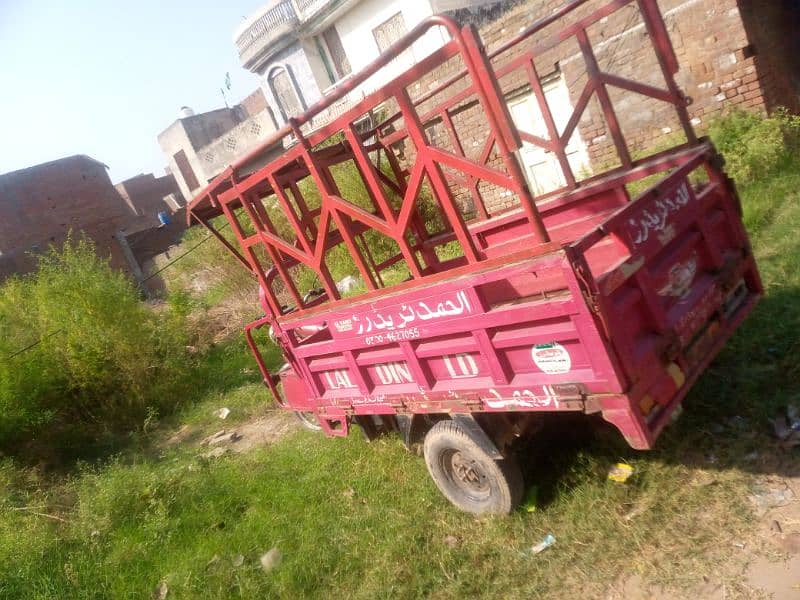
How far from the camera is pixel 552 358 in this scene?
8.31 feet

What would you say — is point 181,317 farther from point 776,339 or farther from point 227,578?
point 776,339

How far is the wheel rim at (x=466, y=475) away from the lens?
10.6 ft

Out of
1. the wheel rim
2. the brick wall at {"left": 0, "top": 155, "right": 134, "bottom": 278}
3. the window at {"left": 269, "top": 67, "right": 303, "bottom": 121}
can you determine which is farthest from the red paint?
the brick wall at {"left": 0, "top": 155, "right": 134, "bottom": 278}

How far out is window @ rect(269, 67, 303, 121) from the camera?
18.5 m

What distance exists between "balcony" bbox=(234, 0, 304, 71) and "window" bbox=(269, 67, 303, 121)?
64 cm

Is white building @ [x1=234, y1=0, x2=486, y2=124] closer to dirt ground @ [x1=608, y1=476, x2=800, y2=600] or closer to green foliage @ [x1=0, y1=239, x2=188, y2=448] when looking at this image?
green foliage @ [x1=0, y1=239, x2=188, y2=448]

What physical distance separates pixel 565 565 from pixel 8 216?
27.2 meters

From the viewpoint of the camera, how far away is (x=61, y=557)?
4.46 metres

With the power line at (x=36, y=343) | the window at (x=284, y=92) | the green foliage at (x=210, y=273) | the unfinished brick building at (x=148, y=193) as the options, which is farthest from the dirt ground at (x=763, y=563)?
the unfinished brick building at (x=148, y=193)

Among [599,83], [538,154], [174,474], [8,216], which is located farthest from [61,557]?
[8,216]

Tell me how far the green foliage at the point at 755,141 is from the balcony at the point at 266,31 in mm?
13228

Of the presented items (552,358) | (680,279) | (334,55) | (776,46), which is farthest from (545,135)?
(334,55)

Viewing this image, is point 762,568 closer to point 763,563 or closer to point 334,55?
point 763,563

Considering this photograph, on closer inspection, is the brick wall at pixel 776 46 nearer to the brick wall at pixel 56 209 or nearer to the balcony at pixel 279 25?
the balcony at pixel 279 25
